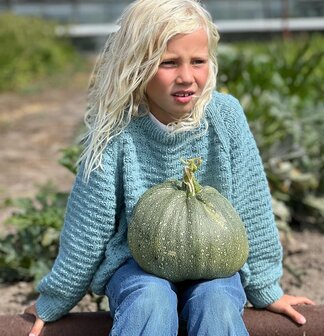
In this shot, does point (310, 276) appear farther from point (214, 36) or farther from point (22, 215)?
point (214, 36)

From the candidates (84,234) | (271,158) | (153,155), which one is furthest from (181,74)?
(271,158)

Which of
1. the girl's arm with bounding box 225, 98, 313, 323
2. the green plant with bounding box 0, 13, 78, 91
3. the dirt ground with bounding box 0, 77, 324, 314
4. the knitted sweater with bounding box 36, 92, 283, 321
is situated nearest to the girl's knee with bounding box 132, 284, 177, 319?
the knitted sweater with bounding box 36, 92, 283, 321

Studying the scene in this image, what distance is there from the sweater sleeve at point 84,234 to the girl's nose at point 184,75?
306mm

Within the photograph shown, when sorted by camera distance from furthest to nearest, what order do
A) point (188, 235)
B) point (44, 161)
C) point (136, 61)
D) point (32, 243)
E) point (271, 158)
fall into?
point (44, 161), point (271, 158), point (32, 243), point (136, 61), point (188, 235)

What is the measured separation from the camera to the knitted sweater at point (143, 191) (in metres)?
2.86

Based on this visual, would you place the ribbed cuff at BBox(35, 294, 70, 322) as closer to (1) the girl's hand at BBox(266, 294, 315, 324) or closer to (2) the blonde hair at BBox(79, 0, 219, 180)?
(2) the blonde hair at BBox(79, 0, 219, 180)

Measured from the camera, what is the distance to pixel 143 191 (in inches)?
113

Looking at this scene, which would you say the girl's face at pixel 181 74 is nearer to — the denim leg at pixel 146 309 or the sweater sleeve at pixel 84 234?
the sweater sleeve at pixel 84 234

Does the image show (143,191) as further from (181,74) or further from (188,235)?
(181,74)

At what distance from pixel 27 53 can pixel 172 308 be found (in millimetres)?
14573

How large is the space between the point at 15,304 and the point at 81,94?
9.98 metres

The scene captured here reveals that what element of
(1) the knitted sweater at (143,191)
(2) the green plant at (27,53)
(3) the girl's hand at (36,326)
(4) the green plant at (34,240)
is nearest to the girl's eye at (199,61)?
(1) the knitted sweater at (143,191)

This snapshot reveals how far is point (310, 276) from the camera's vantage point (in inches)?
162

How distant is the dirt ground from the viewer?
3.94 metres
